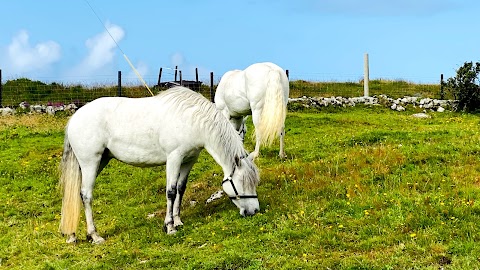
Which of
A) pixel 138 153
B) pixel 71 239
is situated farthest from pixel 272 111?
pixel 71 239

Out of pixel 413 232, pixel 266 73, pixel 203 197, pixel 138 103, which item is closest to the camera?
pixel 413 232

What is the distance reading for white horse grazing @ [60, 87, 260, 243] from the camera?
26.7 ft

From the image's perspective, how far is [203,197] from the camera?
33.5 feet

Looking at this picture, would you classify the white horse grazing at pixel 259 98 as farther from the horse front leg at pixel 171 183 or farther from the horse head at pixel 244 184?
the horse front leg at pixel 171 183

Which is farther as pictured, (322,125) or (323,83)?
(323,83)

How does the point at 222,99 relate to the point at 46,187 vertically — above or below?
above

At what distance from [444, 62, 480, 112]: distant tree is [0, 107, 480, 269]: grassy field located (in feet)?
38.9

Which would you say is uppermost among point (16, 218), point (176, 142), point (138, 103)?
point (138, 103)

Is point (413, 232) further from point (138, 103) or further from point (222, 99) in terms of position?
point (222, 99)

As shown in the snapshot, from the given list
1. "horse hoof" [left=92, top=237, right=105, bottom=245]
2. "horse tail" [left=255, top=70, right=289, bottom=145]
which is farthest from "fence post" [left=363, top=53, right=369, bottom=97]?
"horse hoof" [left=92, top=237, right=105, bottom=245]

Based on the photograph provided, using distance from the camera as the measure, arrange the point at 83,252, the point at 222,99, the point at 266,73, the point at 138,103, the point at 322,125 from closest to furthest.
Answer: the point at 83,252
the point at 138,103
the point at 266,73
the point at 222,99
the point at 322,125

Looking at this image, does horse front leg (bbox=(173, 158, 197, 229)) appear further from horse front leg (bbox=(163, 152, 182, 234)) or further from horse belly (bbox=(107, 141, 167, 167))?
horse belly (bbox=(107, 141, 167, 167))

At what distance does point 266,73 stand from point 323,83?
19.3m

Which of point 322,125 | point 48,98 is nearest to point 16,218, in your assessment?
point 322,125
